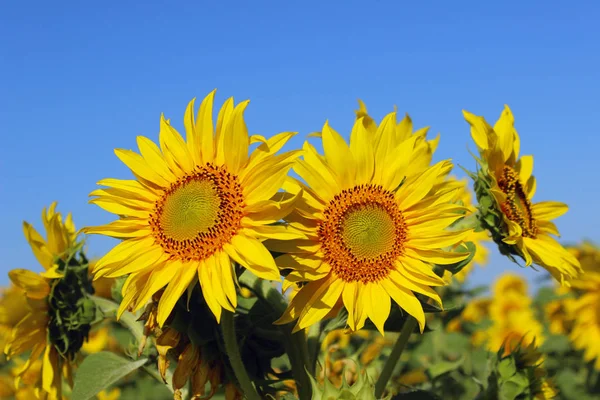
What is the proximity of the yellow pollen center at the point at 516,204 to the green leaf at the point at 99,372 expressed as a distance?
5.09ft

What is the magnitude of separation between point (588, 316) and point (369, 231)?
424cm

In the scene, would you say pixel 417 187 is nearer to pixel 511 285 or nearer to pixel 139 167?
pixel 139 167

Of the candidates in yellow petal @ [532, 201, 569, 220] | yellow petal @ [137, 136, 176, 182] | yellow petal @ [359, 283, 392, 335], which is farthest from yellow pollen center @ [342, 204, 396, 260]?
yellow petal @ [532, 201, 569, 220]

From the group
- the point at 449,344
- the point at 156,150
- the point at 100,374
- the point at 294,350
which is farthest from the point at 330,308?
the point at 449,344

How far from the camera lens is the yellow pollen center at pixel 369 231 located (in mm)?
2322

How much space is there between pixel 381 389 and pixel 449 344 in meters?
4.65

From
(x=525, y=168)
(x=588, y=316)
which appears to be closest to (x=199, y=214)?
(x=525, y=168)

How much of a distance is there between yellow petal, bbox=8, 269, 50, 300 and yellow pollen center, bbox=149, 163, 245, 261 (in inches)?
37.4

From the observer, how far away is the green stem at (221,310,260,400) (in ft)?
7.06

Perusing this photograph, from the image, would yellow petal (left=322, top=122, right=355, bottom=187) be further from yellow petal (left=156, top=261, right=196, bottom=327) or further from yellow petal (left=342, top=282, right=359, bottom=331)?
yellow petal (left=156, top=261, right=196, bottom=327)

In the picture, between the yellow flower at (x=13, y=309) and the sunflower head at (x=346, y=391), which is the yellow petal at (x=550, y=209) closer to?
the sunflower head at (x=346, y=391)

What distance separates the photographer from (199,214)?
225 cm

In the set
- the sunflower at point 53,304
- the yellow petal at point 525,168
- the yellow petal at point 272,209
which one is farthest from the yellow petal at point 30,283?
the yellow petal at point 525,168

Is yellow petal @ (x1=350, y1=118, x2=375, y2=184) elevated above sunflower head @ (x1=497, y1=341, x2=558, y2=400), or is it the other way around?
yellow petal @ (x1=350, y1=118, x2=375, y2=184)
